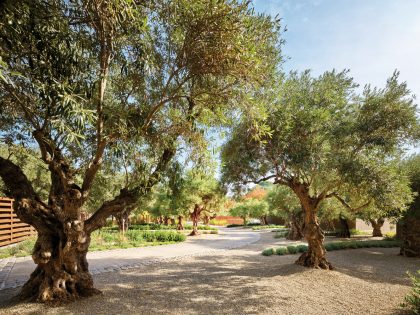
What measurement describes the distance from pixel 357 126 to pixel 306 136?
1.54 m

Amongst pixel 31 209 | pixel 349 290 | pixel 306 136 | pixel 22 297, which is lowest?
pixel 349 290

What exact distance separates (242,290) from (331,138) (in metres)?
4.83

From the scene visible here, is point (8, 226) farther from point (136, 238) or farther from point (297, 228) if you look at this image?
point (297, 228)

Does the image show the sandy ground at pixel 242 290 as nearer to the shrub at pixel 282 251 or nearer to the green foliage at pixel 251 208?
the shrub at pixel 282 251

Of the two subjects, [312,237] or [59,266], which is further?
[312,237]

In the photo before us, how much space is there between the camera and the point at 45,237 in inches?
230

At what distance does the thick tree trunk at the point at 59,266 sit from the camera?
5.73 metres

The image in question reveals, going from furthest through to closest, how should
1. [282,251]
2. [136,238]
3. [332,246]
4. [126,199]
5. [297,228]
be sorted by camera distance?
[297,228] → [136,238] → [332,246] → [282,251] → [126,199]

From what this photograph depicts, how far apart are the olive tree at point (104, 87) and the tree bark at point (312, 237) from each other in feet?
15.4

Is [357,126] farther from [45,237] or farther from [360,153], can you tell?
[45,237]

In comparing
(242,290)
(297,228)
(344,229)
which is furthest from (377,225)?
(242,290)

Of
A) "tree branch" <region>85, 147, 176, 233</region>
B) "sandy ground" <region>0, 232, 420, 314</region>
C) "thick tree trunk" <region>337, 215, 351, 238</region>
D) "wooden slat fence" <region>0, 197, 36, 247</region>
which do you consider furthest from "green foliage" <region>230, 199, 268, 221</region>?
"tree branch" <region>85, 147, 176, 233</region>

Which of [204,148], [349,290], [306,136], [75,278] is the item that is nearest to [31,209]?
[75,278]

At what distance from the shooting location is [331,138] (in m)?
8.27
